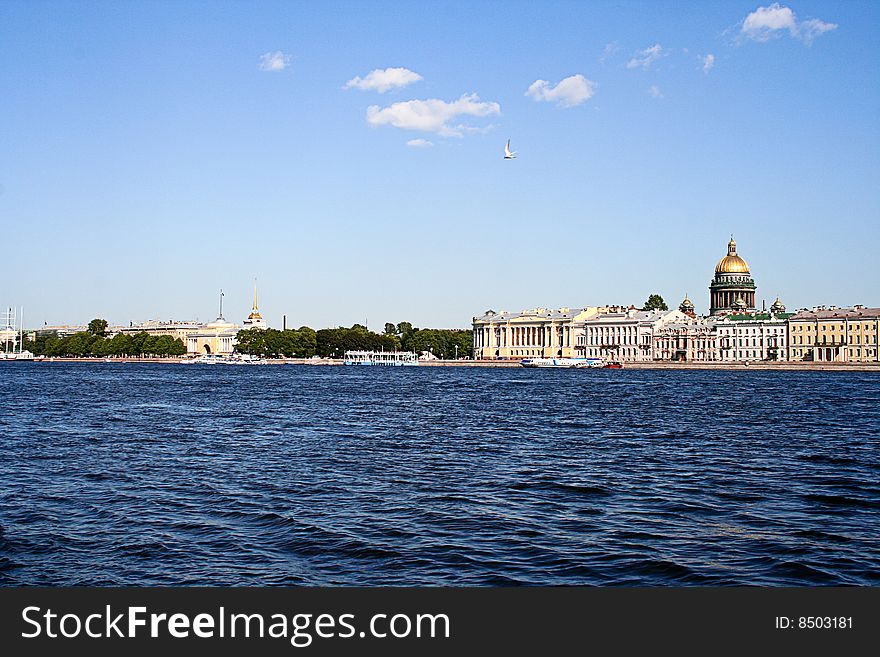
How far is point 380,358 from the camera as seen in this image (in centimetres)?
13038

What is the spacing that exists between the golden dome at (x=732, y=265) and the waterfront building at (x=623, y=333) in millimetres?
7274

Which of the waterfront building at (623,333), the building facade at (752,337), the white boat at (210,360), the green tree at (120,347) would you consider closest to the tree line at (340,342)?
the white boat at (210,360)

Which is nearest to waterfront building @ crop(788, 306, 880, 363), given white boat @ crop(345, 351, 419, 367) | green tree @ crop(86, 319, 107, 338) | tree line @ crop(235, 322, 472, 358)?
white boat @ crop(345, 351, 419, 367)

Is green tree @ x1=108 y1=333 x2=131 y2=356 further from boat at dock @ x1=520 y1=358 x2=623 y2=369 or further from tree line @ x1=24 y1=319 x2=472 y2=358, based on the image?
boat at dock @ x1=520 y1=358 x2=623 y2=369

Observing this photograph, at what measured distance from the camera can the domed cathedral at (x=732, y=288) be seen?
4688 inches

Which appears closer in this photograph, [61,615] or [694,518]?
[61,615]

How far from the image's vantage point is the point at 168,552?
10.3 metres

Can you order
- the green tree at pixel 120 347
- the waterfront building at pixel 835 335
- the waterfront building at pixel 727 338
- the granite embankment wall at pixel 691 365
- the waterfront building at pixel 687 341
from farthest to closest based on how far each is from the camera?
the green tree at pixel 120 347, the waterfront building at pixel 687 341, the waterfront building at pixel 727 338, the waterfront building at pixel 835 335, the granite embankment wall at pixel 691 365

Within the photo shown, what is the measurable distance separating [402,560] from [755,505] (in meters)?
5.41

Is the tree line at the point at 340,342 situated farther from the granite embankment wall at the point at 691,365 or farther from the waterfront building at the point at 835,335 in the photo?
the waterfront building at the point at 835,335

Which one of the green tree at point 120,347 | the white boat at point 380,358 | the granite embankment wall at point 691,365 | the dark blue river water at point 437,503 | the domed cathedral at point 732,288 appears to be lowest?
the dark blue river water at point 437,503

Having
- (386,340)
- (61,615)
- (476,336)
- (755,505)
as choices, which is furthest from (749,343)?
(61,615)

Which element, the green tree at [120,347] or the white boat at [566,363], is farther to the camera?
the green tree at [120,347]

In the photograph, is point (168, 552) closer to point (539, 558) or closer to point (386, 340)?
point (539, 558)
